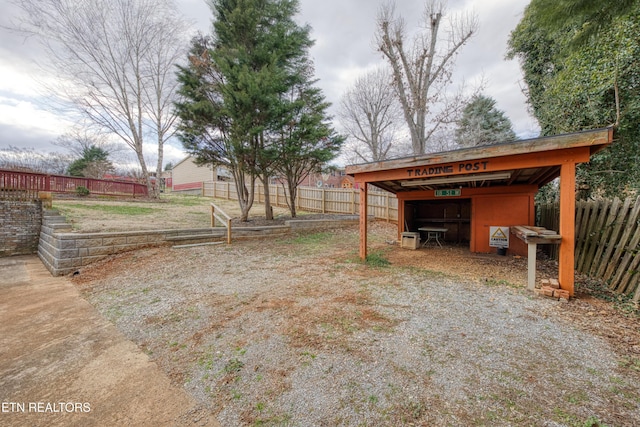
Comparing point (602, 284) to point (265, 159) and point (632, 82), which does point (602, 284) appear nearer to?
point (632, 82)

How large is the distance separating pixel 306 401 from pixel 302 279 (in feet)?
8.81

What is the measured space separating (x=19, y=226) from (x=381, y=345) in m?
11.0

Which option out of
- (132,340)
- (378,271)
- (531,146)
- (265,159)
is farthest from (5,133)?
(531,146)

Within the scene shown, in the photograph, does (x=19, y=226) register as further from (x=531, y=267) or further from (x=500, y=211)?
(x=500, y=211)

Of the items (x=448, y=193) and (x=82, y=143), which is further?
(x=82, y=143)

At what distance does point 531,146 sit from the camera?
3564 millimetres

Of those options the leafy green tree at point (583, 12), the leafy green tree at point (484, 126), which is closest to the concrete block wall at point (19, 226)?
the leafy green tree at point (583, 12)

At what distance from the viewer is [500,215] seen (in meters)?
6.48

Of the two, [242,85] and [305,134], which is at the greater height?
[242,85]

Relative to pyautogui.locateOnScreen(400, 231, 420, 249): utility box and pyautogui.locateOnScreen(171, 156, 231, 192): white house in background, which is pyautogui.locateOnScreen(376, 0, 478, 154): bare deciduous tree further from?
pyautogui.locateOnScreen(171, 156, 231, 192): white house in background

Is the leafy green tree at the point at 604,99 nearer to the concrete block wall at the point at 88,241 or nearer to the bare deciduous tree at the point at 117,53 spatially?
the concrete block wall at the point at 88,241

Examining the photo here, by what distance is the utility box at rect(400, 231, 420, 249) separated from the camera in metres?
7.27

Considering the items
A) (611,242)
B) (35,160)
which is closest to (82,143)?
(35,160)

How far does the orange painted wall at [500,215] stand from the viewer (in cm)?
617
